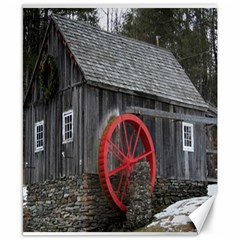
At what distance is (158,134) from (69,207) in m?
1.37

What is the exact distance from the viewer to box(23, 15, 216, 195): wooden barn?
7.87 m

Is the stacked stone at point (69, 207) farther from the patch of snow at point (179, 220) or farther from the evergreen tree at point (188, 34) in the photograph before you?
the evergreen tree at point (188, 34)

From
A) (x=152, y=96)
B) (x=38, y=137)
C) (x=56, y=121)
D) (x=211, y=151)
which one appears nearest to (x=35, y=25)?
(x=56, y=121)

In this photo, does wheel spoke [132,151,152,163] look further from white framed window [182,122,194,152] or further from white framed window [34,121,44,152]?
white framed window [34,121,44,152]

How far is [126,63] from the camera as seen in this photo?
27.7ft

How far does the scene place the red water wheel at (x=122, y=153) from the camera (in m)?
7.92

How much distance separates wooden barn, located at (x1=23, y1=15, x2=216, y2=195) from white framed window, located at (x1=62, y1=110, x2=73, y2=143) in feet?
0.04

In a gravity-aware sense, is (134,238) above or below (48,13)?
below

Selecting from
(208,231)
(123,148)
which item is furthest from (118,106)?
(208,231)

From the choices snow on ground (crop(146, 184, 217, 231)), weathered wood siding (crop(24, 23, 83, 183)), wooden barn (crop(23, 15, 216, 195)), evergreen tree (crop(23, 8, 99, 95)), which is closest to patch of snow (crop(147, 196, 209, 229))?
snow on ground (crop(146, 184, 217, 231))

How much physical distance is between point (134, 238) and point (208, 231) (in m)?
0.76
